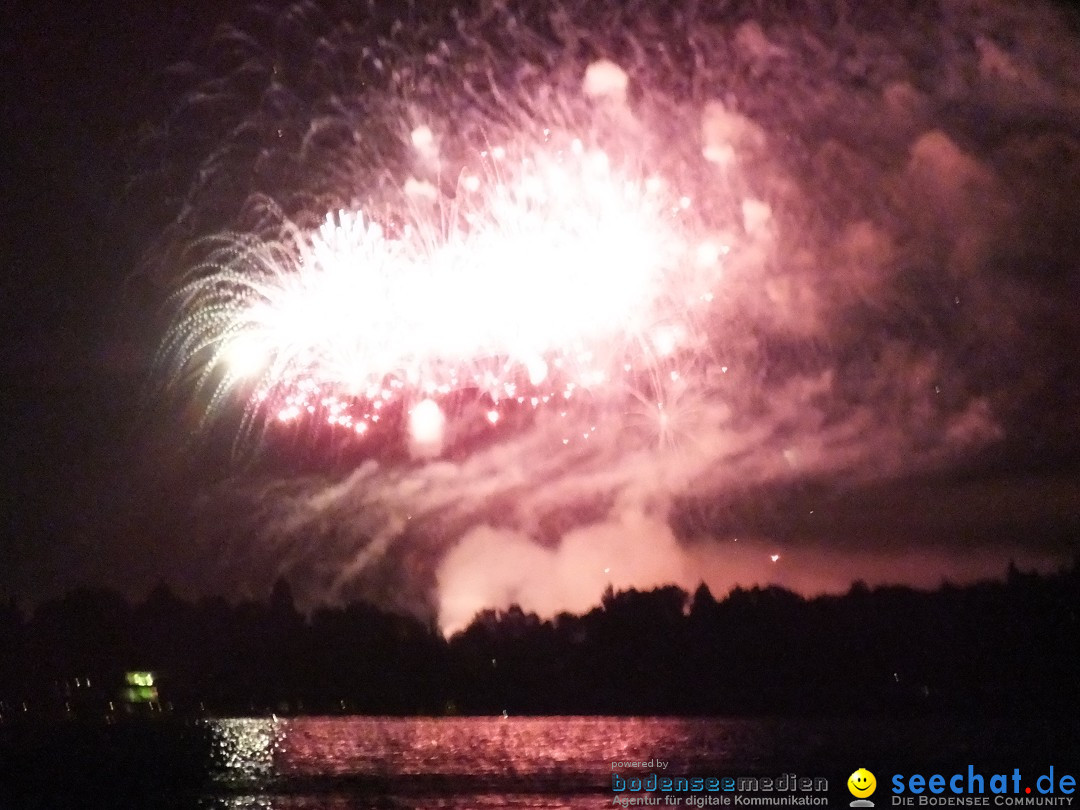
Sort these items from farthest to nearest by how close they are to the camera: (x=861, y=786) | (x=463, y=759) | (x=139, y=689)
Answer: (x=139, y=689)
(x=463, y=759)
(x=861, y=786)

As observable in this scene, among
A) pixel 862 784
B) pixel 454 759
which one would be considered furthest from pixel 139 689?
pixel 862 784

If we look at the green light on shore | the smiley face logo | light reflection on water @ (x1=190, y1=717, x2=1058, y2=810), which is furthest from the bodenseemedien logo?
the green light on shore

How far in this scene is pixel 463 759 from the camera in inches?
2336

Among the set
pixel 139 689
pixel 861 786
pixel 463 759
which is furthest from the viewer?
pixel 139 689

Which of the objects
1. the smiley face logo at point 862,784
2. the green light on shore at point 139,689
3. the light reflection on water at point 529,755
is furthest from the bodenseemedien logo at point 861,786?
the green light on shore at point 139,689

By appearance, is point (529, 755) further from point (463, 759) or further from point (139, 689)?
point (139, 689)

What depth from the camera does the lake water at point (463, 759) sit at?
120 ft

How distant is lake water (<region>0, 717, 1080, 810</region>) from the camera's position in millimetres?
36531

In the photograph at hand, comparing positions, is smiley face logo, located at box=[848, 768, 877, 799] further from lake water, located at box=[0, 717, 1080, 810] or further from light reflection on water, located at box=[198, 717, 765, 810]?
light reflection on water, located at box=[198, 717, 765, 810]

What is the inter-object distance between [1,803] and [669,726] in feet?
214

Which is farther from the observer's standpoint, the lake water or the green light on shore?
the green light on shore

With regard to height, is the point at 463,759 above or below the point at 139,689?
below

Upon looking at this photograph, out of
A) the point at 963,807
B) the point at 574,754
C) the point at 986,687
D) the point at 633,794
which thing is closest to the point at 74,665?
the point at 574,754

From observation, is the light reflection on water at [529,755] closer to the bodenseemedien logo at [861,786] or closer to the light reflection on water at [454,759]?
the light reflection on water at [454,759]
